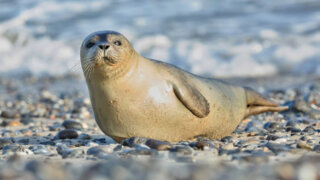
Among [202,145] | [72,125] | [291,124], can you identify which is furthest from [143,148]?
[72,125]

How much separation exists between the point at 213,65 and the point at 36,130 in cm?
753

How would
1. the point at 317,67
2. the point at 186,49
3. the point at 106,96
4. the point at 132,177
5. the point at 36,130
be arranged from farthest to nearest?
the point at 186,49, the point at 317,67, the point at 36,130, the point at 106,96, the point at 132,177

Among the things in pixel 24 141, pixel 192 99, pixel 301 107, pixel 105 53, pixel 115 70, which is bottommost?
pixel 24 141

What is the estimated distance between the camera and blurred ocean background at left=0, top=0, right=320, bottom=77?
12922 millimetres

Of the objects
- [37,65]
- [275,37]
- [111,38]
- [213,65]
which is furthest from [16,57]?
[111,38]

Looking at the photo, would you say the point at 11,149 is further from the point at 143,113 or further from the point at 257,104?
the point at 257,104

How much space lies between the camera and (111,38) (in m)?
4.32

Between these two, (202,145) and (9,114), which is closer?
(202,145)

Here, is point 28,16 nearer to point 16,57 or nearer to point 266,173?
point 16,57

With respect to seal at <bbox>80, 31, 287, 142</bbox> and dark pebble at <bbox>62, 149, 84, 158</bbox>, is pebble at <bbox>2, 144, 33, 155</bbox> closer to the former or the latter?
dark pebble at <bbox>62, 149, 84, 158</bbox>

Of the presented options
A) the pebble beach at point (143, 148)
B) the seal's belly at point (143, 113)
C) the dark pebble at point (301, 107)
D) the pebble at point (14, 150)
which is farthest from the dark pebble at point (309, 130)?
the pebble at point (14, 150)

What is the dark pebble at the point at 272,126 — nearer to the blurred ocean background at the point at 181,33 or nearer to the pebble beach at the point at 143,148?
the pebble beach at the point at 143,148

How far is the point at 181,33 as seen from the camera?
50.1 feet

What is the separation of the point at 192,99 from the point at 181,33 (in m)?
10.9
